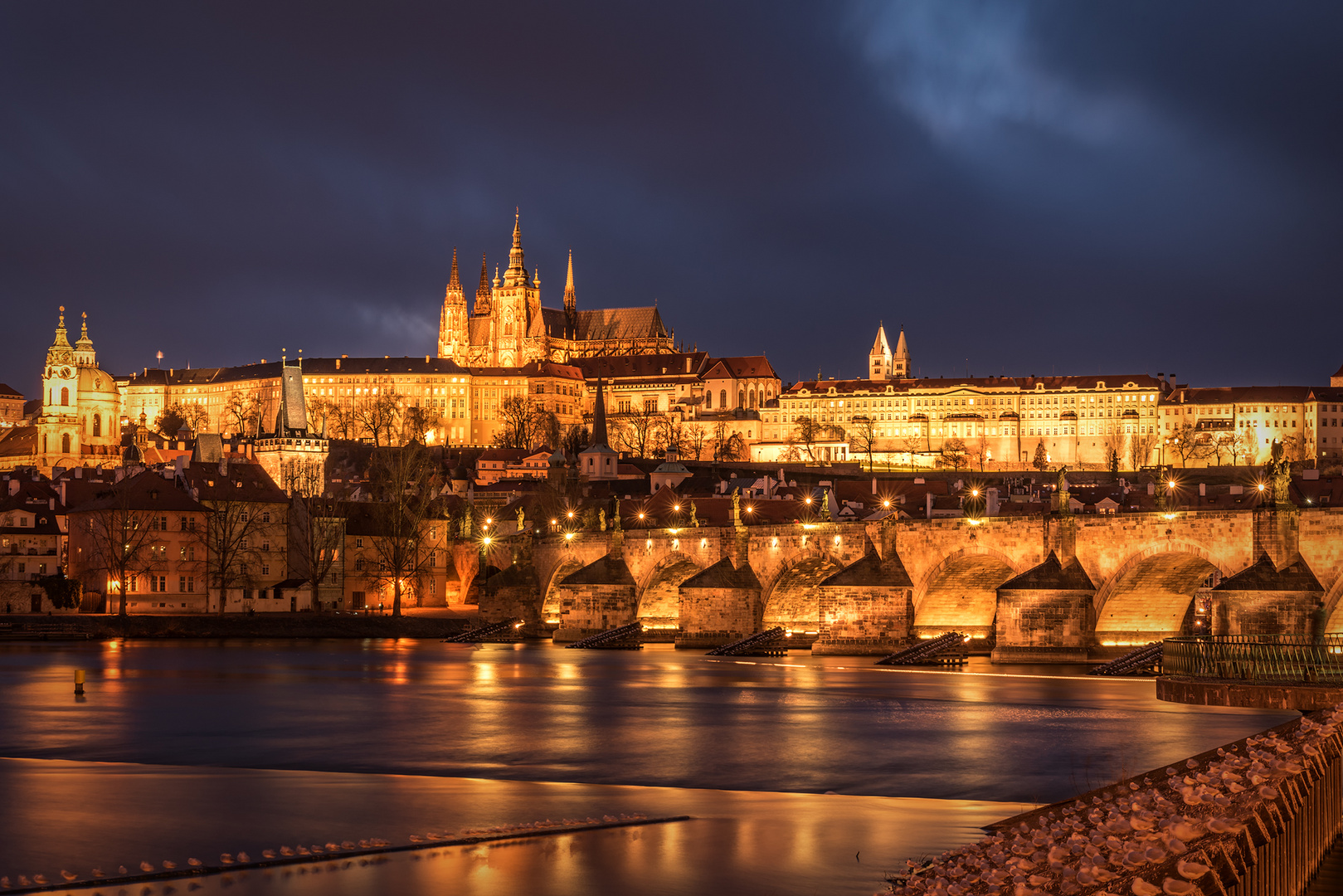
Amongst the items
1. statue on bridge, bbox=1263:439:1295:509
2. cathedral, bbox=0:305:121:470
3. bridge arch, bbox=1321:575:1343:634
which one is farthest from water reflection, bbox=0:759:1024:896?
cathedral, bbox=0:305:121:470

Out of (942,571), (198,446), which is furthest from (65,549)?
(942,571)

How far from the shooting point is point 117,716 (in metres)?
34.6

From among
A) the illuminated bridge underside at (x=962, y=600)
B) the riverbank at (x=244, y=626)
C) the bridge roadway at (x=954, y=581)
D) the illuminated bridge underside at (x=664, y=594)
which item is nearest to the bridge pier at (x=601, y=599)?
the bridge roadway at (x=954, y=581)

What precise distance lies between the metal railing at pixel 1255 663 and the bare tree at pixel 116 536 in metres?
53.8

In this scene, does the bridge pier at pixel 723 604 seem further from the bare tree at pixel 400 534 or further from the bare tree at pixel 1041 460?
the bare tree at pixel 1041 460

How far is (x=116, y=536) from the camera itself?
232ft

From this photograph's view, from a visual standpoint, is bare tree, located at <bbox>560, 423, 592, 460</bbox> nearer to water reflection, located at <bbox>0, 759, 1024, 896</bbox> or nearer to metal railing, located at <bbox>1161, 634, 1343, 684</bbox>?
metal railing, located at <bbox>1161, 634, 1343, 684</bbox>

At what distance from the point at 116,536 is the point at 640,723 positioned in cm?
4344

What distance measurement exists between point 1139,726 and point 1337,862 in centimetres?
1777

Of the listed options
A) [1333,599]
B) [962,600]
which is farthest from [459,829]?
[962,600]

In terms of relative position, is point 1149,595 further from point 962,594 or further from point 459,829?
point 459,829

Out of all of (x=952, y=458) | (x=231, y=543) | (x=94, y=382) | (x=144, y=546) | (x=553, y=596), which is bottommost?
(x=553, y=596)

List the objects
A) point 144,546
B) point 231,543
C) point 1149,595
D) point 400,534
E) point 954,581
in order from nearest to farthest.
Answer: point 1149,595 < point 954,581 < point 144,546 < point 231,543 < point 400,534

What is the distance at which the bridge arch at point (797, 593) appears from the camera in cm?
5922
